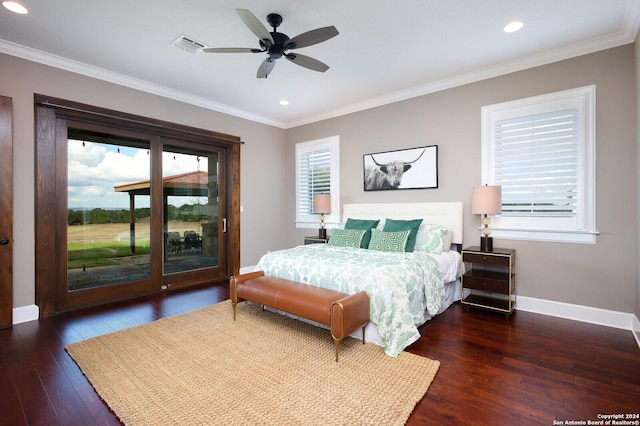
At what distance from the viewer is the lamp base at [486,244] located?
3648 millimetres

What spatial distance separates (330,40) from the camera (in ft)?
10.6

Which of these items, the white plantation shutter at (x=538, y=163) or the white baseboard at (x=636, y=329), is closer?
the white baseboard at (x=636, y=329)

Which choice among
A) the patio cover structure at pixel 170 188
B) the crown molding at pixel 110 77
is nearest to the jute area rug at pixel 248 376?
the patio cover structure at pixel 170 188

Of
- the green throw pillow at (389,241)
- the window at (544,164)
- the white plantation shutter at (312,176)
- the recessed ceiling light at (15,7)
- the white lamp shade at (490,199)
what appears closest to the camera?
the recessed ceiling light at (15,7)

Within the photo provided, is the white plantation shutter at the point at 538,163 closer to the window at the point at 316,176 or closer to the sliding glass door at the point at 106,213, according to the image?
the window at the point at 316,176

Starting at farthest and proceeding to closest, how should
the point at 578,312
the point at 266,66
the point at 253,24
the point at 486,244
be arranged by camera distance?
the point at 486,244 < the point at 578,312 < the point at 266,66 < the point at 253,24

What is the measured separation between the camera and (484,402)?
6.39 ft

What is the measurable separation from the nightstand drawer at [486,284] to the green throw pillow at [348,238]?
56.0 inches

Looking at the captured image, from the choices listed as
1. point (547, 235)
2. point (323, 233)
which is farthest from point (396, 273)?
point (323, 233)

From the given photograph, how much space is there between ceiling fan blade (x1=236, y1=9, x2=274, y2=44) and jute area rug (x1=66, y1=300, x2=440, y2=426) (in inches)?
107

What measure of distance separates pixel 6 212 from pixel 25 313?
3.78ft

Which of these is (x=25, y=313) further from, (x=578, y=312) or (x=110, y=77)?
(x=578, y=312)

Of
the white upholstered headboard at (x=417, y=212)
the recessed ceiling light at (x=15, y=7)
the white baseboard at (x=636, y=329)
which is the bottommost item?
the white baseboard at (x=636, y=329)

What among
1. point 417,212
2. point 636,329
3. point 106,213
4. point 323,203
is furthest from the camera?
point 323,203
